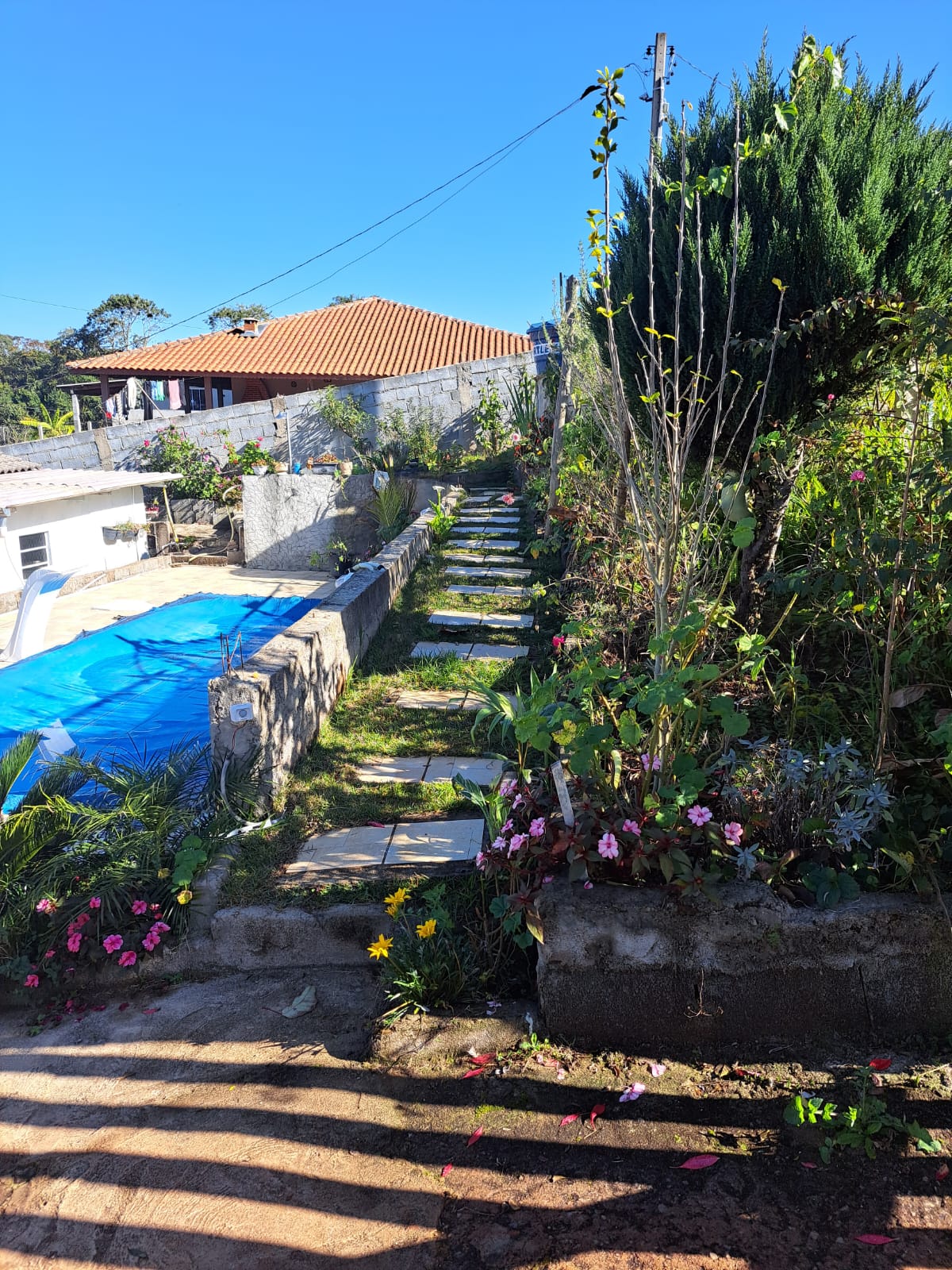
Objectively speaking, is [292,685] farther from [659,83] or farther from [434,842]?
[659,83]

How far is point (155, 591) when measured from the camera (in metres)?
13.7

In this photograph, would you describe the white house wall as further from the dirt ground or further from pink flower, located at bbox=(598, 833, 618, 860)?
pink flower, located at bbox=(598, 833, 618, 860)

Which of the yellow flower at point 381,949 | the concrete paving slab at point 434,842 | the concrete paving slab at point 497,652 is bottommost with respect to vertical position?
the yellow flower at point 381,949

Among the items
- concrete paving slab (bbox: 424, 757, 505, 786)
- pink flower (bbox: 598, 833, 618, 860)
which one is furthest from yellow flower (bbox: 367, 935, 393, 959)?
concrete paving slab (bbox: 424, 757, 505, 786)

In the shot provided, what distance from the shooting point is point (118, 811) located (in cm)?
358

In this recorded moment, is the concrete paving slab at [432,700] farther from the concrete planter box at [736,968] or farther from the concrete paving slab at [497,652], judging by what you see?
the concrete planter box at [736,968]

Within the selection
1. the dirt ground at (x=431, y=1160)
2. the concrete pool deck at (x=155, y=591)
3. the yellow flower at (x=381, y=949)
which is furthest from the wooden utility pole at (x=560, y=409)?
the dirt ground at (x=431, y=1160)

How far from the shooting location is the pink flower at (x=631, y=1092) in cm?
243

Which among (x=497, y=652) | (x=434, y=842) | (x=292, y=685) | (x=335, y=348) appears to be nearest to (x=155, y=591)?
(x=497, y=652)

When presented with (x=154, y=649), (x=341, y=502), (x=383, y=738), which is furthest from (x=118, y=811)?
(x=341, y=502)

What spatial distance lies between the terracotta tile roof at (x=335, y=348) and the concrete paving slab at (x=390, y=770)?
770 inches

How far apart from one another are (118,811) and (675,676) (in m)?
2.56

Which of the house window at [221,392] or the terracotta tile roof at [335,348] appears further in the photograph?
the house window at [221,392]

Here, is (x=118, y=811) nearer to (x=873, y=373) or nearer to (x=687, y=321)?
(x=687, y=321)
